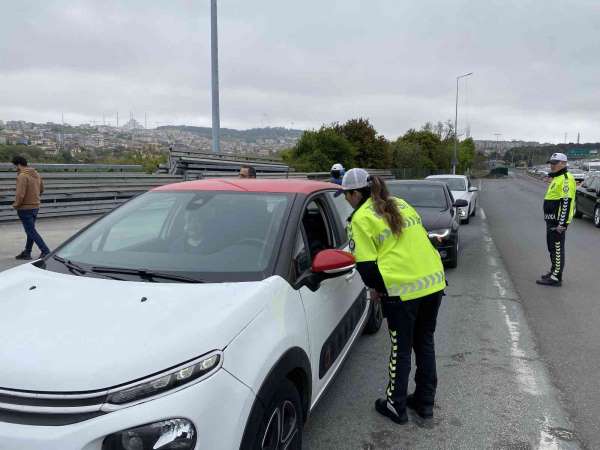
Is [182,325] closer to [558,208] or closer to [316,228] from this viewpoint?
[316,228]

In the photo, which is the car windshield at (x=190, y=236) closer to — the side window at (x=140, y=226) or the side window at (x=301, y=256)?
the side window at (x=140, y=226)

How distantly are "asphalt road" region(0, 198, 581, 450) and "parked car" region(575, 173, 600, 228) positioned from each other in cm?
1039

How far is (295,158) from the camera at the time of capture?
33.6 m

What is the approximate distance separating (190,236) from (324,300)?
36.5 inches

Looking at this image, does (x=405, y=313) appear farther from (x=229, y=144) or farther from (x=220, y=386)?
(x=229, y=144)

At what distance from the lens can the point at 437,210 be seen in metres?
8.72

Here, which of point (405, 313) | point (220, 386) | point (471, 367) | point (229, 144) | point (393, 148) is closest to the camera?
point (220, 386)

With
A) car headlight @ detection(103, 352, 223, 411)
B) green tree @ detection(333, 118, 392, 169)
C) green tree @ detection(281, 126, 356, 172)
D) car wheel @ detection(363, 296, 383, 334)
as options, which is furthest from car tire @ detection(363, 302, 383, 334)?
green tree @ detection(333, 118, 392, 169)

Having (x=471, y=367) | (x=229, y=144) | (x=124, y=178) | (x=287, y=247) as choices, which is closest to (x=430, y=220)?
(x=471, y=367)

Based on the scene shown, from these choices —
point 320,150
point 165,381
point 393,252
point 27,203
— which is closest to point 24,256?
point 27,203

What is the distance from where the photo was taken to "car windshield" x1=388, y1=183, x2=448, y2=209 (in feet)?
29.8

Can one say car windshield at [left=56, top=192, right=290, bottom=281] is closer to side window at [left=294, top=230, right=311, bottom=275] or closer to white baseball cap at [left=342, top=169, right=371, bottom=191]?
side window at [left=294, top=230, right=311, bottom=275]

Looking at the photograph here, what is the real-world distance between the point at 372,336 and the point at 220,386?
339 centimetres

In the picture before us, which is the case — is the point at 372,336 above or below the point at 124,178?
below
